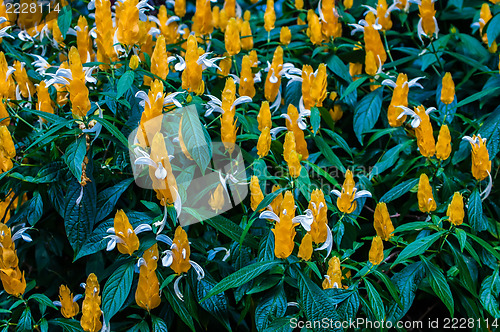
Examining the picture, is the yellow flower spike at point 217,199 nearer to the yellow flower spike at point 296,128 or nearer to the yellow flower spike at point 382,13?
the yellow flower spike at point 296,128

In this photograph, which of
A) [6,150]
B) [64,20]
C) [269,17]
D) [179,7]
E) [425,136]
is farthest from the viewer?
[179,7]

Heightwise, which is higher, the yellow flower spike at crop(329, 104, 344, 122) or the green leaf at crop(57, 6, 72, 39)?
the green leaf at crop(57, 6, 72, 39)

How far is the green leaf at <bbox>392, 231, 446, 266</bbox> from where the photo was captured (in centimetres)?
159

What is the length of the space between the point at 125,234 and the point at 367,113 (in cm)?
115

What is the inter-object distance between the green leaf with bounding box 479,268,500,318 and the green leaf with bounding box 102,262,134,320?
3.85ft

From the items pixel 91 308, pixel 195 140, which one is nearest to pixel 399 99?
pixel 195 140

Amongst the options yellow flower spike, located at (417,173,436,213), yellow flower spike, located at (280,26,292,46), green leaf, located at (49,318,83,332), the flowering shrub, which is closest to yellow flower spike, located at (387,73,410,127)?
the flowering shrub

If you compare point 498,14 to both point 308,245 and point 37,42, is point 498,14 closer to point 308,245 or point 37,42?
point 308,245

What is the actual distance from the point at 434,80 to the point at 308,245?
131 cm

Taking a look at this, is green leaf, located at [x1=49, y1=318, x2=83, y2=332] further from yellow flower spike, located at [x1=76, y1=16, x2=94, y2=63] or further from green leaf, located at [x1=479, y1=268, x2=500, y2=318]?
green leaf, located at [x1=479, y1=268, x2=500, y2=318]

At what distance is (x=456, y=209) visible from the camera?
166 cm

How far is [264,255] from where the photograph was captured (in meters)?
1.64

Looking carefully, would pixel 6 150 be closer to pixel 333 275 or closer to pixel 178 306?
pixel 178 306

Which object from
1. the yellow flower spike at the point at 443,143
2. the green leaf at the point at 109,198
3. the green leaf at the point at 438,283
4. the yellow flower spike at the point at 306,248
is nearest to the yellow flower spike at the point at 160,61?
the green leaf at the point at 109,198
